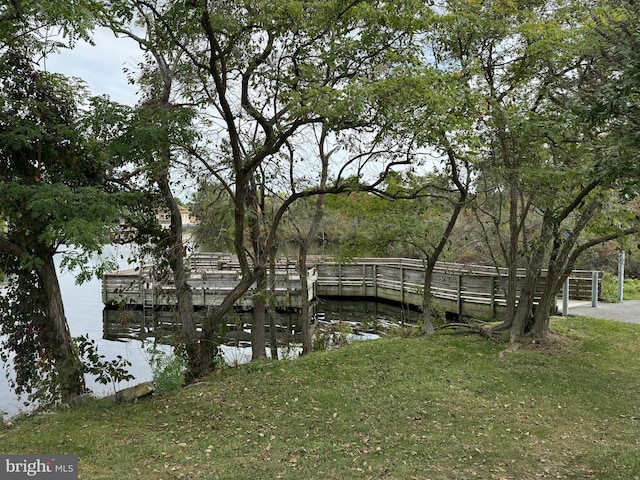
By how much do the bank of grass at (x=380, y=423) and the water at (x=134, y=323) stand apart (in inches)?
130

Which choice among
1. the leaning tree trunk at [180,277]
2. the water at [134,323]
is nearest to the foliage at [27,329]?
the leaning tree trunk at [180,277]

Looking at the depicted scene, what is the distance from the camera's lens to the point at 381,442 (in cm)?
417

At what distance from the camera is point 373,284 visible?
18.5 metres

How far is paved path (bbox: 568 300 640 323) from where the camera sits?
31.9 ft

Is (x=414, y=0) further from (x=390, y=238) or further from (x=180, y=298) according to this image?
(x=180, y=298)

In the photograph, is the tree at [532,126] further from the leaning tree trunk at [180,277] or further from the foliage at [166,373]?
the foliage at [166,373]

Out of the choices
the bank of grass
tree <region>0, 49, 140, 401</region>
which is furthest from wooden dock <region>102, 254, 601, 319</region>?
tree <region>0, 49, 140, 401</region>

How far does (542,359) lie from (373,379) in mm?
2489

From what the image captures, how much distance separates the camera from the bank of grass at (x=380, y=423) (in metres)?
3.67

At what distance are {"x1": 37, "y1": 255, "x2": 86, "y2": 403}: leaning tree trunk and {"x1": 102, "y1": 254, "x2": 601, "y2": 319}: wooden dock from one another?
4.58m

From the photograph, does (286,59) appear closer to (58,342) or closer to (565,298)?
(58,342)

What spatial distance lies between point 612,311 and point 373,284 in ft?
30.4

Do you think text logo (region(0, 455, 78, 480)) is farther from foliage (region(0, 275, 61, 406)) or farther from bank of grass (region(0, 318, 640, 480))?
foliage (region(0, 275, 61, 406))

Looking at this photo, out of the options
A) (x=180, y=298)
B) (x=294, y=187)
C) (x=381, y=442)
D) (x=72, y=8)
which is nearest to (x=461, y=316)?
(x=294, y=187)
